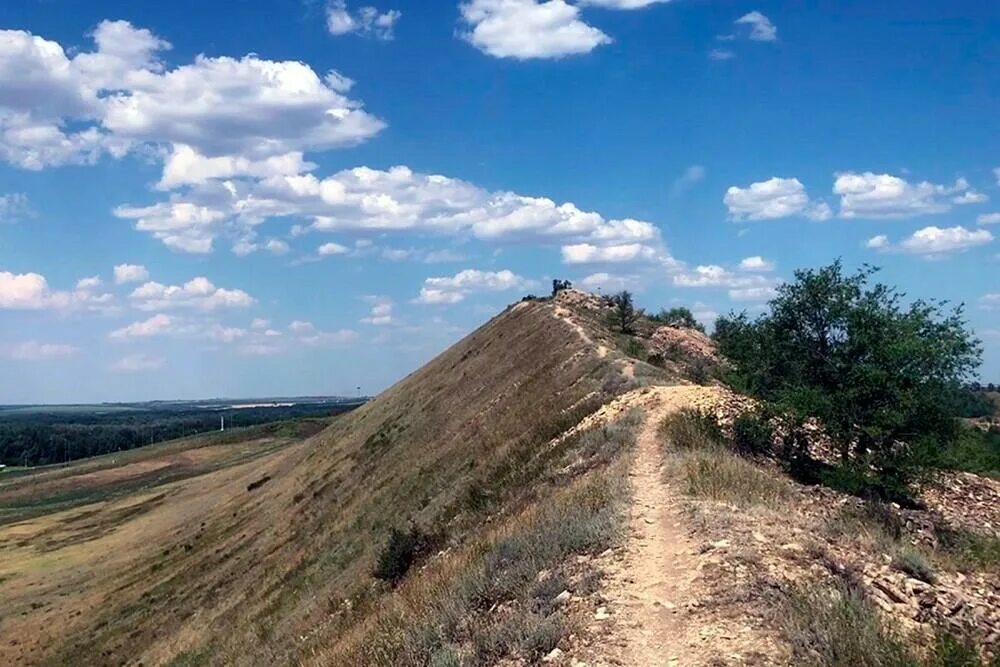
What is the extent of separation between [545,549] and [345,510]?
25937mm

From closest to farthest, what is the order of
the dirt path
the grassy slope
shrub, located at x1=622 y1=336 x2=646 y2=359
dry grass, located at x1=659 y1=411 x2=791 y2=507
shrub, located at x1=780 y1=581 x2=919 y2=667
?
shrub, located at x1=780 y1=581 x2=919 y2=667 → the dirt path → dry grass, located at x1=659 y1=411 x2=791 y2=507 → the grassy slope → shrub, located at x1=622 y1=336 x2=646 y2=359

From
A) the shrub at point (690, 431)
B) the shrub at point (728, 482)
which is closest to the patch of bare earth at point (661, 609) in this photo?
the shrub at point (728, 482)

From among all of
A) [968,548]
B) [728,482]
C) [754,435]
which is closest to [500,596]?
[728,482]

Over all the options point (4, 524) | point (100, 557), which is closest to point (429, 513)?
point (100, 557)

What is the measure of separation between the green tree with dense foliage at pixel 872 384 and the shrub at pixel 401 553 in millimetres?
9834

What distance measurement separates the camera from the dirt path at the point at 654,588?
8.46 metres

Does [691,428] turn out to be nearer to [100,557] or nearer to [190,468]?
[100,557]

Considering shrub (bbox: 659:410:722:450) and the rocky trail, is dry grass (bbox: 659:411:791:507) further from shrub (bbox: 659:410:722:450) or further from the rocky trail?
the rocky trail

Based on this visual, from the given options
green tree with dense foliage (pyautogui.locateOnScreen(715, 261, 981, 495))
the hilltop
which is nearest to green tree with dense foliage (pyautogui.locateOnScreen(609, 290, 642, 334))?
the hilltop

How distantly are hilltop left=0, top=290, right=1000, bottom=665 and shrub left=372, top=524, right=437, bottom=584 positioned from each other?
67 millimetres

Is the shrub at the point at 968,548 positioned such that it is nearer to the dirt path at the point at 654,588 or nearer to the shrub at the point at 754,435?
the shrub at the point at 754,435

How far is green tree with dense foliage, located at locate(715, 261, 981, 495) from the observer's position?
60.9ft

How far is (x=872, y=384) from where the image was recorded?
18.9 metres

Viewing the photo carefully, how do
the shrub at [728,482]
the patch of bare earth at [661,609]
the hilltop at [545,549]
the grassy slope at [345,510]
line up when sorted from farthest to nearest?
the grassy slope at [345,510] < the shrub at [728,482] < the hilltop at [545,549] < the patch of bare earth at [661,609]
